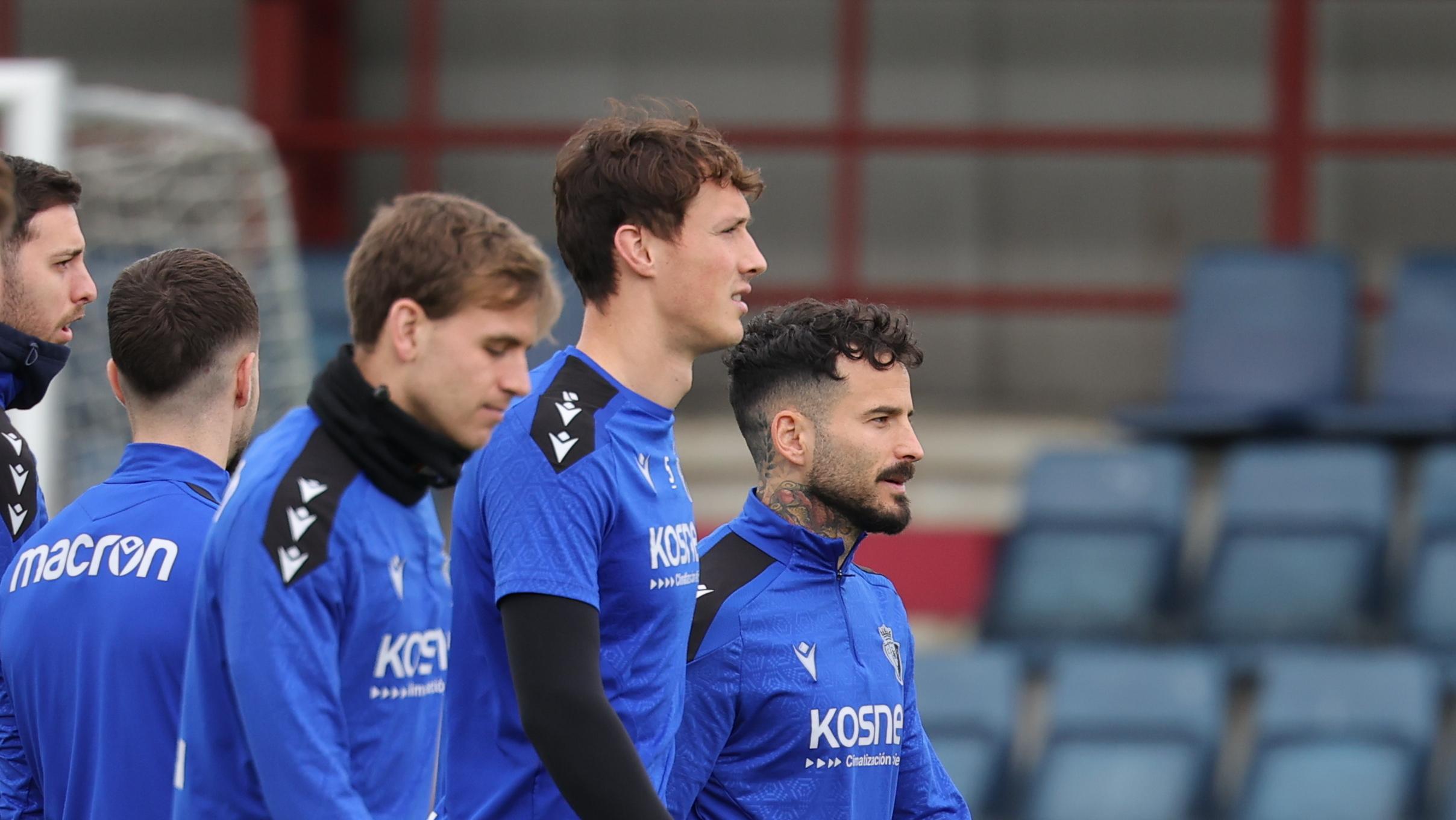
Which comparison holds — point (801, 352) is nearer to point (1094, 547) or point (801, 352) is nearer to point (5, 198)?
point (5, 198)

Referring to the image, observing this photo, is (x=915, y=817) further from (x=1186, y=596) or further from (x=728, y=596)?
(x=1186, y=596)

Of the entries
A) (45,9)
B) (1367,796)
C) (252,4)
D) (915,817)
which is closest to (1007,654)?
(1367,796)

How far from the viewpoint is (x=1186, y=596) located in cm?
762

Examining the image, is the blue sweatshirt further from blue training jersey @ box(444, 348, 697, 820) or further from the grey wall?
the grey wall

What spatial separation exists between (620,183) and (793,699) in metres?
0.76

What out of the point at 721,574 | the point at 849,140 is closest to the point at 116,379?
the point at 721,574

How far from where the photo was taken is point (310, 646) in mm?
1741

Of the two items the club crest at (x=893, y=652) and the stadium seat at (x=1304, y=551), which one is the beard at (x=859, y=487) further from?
the stadium seat at (x=1304, y=551)

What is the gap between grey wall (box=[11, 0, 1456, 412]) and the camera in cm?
901

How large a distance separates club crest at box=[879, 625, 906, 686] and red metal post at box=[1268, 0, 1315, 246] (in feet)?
22.1

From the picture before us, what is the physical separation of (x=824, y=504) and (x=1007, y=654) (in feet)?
15.3

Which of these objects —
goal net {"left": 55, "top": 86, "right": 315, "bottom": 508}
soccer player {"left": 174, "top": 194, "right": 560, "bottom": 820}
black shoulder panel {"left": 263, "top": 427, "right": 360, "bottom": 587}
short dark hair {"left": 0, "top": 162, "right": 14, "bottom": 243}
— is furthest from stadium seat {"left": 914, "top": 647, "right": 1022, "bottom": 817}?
short dark hair {"left": 0, "top": 162, "right": 14, "bottom": 243}

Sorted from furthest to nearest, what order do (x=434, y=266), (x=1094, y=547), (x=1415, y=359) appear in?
(x=1415, y=359), (x=1094, y=547), (x=434, y=266)

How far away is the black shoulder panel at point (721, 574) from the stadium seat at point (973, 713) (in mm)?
4089
